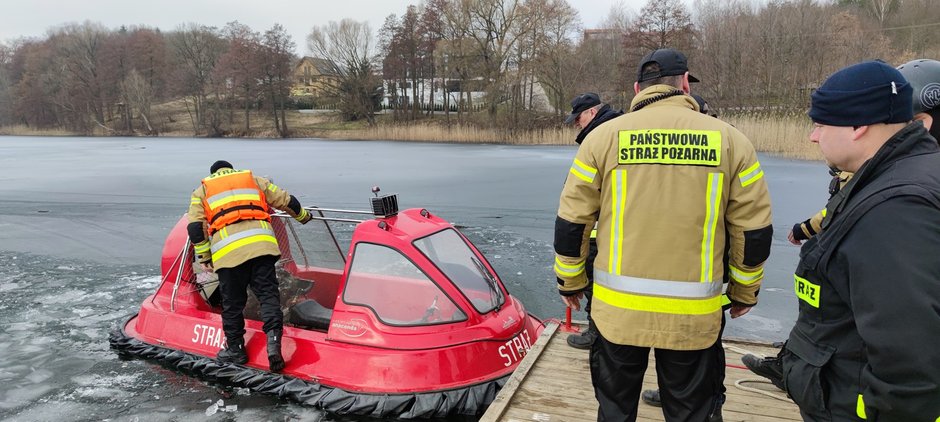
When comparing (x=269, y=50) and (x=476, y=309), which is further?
(x=269, y=50)

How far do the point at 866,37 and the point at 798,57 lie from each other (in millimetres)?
2494

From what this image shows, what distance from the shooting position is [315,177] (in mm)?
15797

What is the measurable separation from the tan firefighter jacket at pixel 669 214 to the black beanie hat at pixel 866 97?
1.60 ft

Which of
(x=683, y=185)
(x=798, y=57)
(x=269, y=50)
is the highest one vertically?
(x=269, y=50)

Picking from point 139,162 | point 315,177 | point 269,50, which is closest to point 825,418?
point 315,177

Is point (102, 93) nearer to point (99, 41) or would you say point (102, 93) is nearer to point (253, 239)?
point (99, 41)

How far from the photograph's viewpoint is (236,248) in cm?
402

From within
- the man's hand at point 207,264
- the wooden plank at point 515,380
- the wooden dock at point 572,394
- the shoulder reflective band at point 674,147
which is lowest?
the wooden dock at point 572,394

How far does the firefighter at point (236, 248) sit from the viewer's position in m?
4.02

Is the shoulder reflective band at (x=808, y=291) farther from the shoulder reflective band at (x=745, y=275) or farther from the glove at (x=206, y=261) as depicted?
the glove at (x=206, y=261)

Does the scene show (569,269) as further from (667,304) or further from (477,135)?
(477,135)

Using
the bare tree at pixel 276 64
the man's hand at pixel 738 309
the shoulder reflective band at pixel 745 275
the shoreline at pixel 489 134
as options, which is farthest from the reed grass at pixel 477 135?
the shoulder reflective band at pixel 745 275

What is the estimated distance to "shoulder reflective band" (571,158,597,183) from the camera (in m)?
1.99

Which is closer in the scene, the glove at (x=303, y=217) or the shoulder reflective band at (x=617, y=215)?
the shoulder reflective band at (x=617, y=215)
